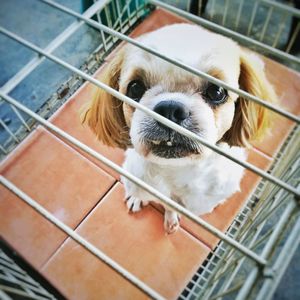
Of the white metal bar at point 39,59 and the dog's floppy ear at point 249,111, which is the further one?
the dog's floppy ear at point 249,111

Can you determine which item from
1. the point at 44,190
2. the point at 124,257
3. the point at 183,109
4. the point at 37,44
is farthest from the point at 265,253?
the point at 37,44

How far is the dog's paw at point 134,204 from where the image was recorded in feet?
4.92

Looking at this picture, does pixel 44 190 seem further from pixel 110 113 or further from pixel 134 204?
pixel 110 113

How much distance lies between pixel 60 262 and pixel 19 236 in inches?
9.2

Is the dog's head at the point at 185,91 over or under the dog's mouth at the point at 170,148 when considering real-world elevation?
over

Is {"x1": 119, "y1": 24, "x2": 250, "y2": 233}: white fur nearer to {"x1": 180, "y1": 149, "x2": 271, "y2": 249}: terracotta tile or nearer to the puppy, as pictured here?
the puppy

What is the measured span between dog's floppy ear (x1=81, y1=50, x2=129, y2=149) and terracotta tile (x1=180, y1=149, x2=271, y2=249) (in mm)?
503

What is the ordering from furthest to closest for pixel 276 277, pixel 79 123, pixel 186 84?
pixel 79 123 → pixel 186 84 → pixel 276 277

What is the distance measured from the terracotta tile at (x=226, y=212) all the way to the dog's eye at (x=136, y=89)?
0.66m

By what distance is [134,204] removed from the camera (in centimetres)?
151

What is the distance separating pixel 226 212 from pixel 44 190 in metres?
0.88

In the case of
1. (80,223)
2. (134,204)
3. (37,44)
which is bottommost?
(80,223)

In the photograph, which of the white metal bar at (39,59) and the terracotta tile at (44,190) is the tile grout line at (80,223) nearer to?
the terracotta tile at (44,190)

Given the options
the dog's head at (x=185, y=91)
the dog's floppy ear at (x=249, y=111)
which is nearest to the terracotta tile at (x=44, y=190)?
the dog's head at (x=185, y=91)
